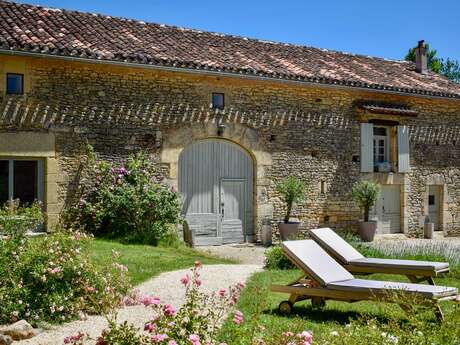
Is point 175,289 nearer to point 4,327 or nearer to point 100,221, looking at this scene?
point 4,327

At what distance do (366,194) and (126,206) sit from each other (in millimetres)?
6331

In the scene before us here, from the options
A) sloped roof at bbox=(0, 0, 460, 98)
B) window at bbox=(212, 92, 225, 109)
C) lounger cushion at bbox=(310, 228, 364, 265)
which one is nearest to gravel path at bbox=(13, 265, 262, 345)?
lounger cushion at bbox=(310, 228, 364, 265)

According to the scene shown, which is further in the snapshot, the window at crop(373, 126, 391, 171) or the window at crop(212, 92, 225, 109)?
the window at crop(373, 126, 391, 171)

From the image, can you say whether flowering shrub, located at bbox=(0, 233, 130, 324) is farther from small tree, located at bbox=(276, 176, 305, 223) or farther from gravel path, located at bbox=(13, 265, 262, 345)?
small tree, located at bbox=(276, 176, 305, 223)

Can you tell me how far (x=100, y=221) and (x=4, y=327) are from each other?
701 cm

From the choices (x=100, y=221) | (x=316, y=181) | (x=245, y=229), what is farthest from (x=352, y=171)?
(x=100, y=221)

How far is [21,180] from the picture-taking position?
11.7m

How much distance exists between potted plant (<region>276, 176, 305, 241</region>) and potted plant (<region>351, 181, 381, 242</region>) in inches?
68.6

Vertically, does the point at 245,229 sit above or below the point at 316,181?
below

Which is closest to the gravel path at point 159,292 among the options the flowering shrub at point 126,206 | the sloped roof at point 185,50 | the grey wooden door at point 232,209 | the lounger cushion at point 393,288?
the lounger cushion at point 393,288

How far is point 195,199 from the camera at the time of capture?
13.4 meters

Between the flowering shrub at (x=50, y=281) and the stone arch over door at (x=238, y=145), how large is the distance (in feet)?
22.4

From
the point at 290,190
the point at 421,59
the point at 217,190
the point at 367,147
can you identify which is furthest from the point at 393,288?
the point at 421,59

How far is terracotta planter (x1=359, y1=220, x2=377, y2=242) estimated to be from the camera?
15.0 m
